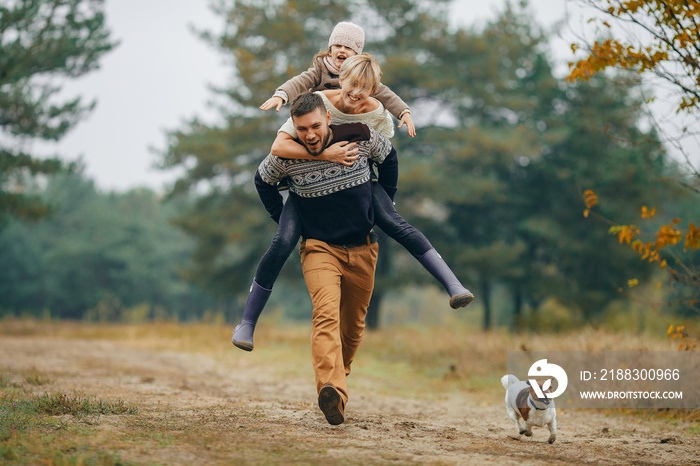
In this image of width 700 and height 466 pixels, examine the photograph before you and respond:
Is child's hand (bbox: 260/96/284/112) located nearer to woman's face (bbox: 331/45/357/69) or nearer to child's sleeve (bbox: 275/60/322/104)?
child's sleeve (bbox: 275/60/322/104)

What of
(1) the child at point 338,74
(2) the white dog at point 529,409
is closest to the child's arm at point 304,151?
(1) the child at point 338,74

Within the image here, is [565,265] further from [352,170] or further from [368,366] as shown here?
[352,170]

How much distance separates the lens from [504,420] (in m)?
5.53

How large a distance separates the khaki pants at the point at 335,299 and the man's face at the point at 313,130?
654 mm

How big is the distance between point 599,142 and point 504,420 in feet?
57.4

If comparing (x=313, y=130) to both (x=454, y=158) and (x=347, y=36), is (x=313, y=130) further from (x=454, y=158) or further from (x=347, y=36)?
(x=454, y=158)

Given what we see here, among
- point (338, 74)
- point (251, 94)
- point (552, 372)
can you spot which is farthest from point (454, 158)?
point (338, 74)

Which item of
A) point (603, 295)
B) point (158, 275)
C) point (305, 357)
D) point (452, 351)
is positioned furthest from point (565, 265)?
point (158, 275)

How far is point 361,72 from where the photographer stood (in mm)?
3906

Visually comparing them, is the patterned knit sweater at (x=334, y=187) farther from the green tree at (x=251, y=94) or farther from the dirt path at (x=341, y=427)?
the green tree at (x=251, y=94)

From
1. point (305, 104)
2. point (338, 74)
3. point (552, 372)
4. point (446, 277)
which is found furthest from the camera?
point (552, 372)

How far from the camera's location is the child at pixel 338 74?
4.27 meters

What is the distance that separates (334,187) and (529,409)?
1948 millimetres

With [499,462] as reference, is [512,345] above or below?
above
